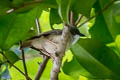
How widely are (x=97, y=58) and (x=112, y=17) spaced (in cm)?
11

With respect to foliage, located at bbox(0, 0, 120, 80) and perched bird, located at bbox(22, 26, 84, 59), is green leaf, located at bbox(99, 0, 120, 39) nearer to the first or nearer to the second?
foliage, located at bbox(0, 0, 120, 80)

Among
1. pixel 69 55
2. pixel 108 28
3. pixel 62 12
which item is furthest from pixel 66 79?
pixel 62 12

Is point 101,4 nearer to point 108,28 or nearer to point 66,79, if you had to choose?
point 108,28

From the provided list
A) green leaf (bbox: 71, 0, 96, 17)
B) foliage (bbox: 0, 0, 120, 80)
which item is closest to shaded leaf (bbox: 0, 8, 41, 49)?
foliage (bbox: 0, 0, 120, 80)

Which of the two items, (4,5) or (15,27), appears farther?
(15,27)

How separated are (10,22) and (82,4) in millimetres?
176

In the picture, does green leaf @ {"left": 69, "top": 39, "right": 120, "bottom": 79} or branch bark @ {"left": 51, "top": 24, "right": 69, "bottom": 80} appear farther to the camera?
green leaf @ {"left": 69, "top": 39, "right": 120, "bottom": 79}

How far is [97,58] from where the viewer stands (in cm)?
68

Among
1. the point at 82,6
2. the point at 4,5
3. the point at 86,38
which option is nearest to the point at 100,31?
the point at 86,38

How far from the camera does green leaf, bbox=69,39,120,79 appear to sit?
66 cm

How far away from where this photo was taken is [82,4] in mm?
574

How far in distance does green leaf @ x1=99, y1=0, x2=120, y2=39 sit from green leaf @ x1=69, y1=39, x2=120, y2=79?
0.15 ft

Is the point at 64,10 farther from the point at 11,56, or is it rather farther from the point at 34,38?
the point at 11,56

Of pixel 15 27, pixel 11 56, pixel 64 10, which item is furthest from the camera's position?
pixel 11 56
